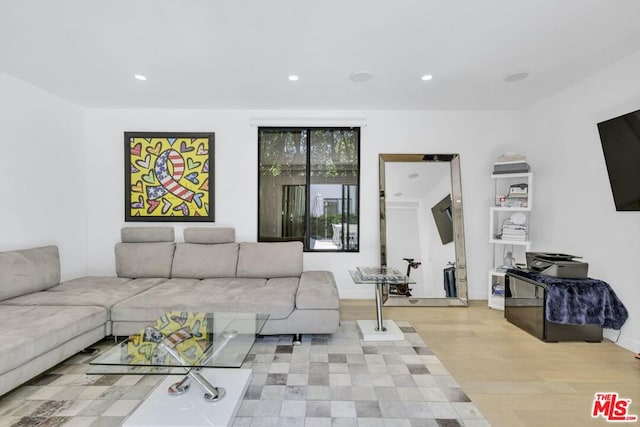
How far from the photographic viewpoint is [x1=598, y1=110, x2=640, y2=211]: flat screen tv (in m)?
2.43

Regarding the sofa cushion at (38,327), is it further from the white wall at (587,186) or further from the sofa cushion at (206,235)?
the white wall at (587,186)

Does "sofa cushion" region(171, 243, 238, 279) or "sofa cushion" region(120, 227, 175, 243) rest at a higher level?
"sofa cushion" region(120, 227, 175, 243)

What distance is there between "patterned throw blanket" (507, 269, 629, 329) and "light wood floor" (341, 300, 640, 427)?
24 centimetres

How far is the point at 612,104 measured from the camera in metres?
2.73

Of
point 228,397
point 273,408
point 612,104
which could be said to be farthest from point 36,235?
point 612,104

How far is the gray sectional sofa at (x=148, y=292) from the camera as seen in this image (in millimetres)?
2029

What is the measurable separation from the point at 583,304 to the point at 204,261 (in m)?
3.75

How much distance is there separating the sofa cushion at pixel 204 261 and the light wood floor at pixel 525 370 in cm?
145

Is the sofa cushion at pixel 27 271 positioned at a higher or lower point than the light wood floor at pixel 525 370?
higher

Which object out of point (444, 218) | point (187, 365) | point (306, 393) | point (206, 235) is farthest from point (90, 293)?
point (444, 218)

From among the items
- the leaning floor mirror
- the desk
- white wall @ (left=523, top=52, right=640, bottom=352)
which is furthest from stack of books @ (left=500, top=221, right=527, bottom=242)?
the desk

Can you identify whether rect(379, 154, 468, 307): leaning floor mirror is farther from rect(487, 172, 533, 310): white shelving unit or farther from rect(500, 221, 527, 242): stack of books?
rect(500, 221, 527, 242): stack of books

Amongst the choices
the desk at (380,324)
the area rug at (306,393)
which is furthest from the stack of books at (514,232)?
the area rug at (306,393)

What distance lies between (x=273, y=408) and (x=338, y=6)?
2.54 metres
